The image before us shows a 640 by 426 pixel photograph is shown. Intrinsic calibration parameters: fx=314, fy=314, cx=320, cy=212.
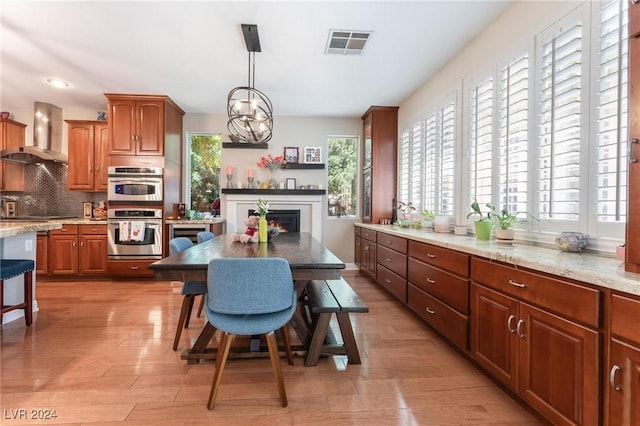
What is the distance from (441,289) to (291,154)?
150 inches

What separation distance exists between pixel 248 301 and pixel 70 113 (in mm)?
5647

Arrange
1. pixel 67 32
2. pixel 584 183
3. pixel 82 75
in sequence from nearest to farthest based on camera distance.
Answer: pixel 584 183
pixel 67 32
pixel 82 75

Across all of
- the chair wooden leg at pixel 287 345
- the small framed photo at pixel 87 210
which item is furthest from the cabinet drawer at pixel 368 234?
the small framed photo at pixel 87 210

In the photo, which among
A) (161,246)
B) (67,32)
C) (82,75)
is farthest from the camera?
(161,246)

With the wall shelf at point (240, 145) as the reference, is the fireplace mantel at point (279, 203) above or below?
below

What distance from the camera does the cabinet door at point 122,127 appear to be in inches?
183

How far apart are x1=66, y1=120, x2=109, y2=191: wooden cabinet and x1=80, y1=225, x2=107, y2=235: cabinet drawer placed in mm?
650

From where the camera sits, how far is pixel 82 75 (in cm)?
396

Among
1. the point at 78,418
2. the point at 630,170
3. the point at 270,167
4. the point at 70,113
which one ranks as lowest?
the point at 78,418

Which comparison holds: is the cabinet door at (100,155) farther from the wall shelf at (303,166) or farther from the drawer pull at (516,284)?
the drawer pull at (516,284)

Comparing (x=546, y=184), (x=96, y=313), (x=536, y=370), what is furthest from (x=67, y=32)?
(x=536, y=370)

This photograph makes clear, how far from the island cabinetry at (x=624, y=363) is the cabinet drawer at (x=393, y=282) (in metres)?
2.12

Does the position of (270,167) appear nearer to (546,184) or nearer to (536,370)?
(546,184)

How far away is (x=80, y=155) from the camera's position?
495cm
